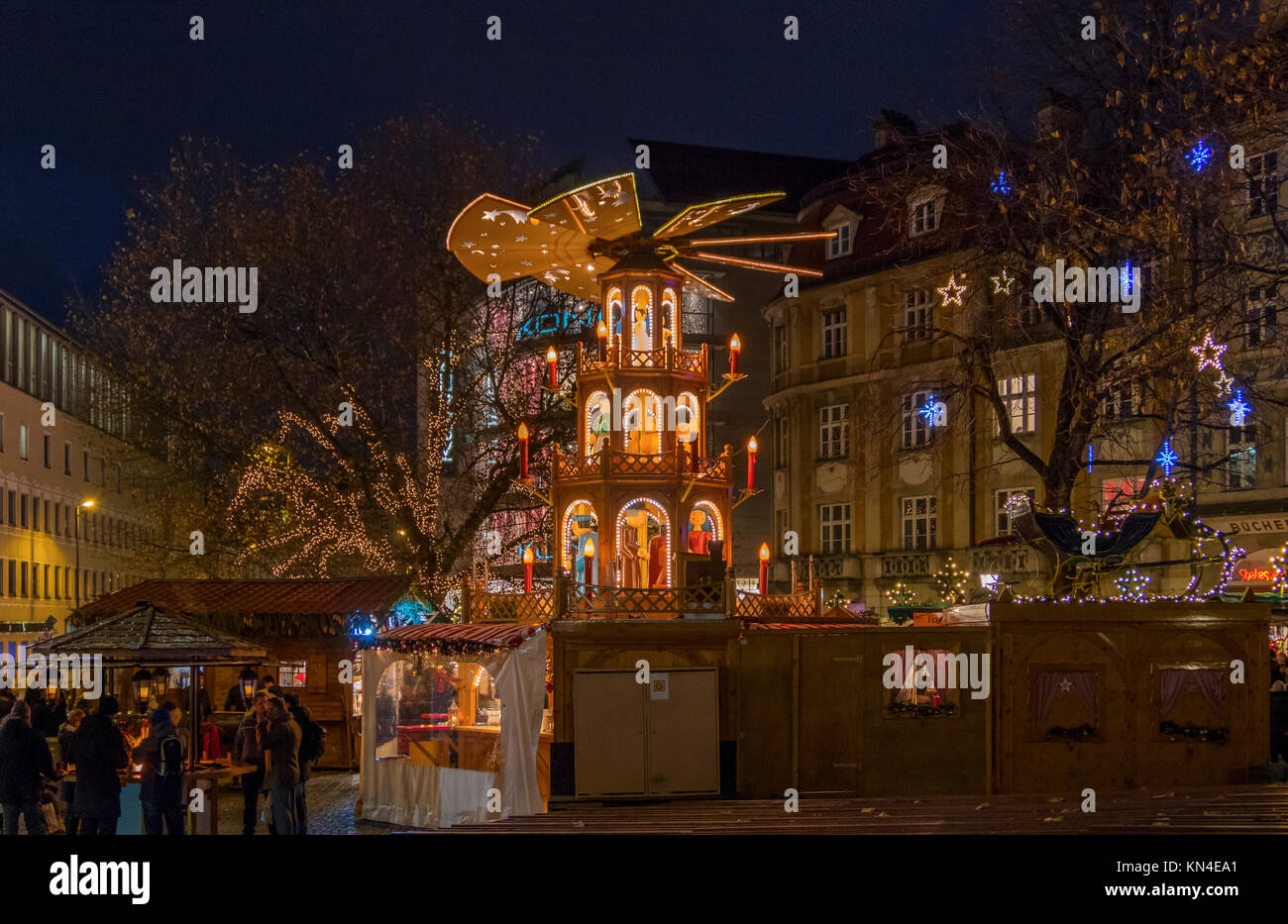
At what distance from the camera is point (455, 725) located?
22.7 meters

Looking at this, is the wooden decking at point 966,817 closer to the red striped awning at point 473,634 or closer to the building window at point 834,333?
the red striped awning at point 473,634

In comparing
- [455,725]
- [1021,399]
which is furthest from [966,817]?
[1021,399]

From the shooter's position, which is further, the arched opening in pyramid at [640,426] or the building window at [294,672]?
the building window at [294,672]

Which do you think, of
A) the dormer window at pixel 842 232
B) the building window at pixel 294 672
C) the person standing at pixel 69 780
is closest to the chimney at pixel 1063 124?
the person standing at pixel 69 780

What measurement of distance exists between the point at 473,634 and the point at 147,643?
16.2 feet

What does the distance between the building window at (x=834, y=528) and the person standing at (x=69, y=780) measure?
34867 mm

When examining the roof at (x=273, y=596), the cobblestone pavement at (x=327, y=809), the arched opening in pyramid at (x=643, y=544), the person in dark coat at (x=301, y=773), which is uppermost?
the arched opening in pyramid at (x=643, y=544)

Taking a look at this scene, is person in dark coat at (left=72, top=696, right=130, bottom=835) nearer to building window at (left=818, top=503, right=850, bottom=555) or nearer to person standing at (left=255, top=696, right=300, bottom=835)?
person standing at (left=255, top=696, right=300, bottom=835)

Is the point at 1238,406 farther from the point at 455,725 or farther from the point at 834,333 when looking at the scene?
the point at 834,333

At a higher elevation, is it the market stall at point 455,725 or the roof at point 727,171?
the roof at point 727,171

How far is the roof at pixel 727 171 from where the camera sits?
63.3 meters

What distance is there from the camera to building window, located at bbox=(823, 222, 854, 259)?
169 ft
